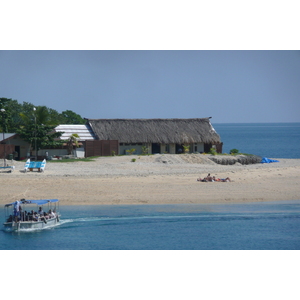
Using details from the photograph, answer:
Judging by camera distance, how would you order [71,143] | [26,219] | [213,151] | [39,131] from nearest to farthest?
[26,219] < [39,131] < [71,143] < [213,151]

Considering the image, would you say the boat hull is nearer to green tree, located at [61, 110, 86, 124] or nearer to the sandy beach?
the sandy beach

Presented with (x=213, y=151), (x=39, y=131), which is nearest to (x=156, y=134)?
(x=213, y=151)

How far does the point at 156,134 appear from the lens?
2100 inches

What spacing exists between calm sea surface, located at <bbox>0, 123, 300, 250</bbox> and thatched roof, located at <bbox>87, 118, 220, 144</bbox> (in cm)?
2326

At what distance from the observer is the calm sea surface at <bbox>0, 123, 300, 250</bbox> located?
23.2 m

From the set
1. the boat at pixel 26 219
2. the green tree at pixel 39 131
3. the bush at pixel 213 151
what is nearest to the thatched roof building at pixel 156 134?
the bush at pixel 213 151

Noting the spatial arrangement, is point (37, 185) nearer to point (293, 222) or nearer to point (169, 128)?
point (293, 222)

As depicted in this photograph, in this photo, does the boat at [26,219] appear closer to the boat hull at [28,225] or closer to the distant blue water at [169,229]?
the boat hull at [28,225]

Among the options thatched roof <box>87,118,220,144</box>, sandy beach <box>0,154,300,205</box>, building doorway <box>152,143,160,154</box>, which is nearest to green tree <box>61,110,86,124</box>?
thatched roof <box>87,118,220,144</box>

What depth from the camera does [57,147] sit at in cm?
4788

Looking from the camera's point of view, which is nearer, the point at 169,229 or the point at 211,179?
the point at 169,229

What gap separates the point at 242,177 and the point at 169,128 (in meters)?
18.1

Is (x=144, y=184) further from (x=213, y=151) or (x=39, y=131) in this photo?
(x=213, y=151)

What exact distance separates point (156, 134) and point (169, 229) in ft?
93.3
